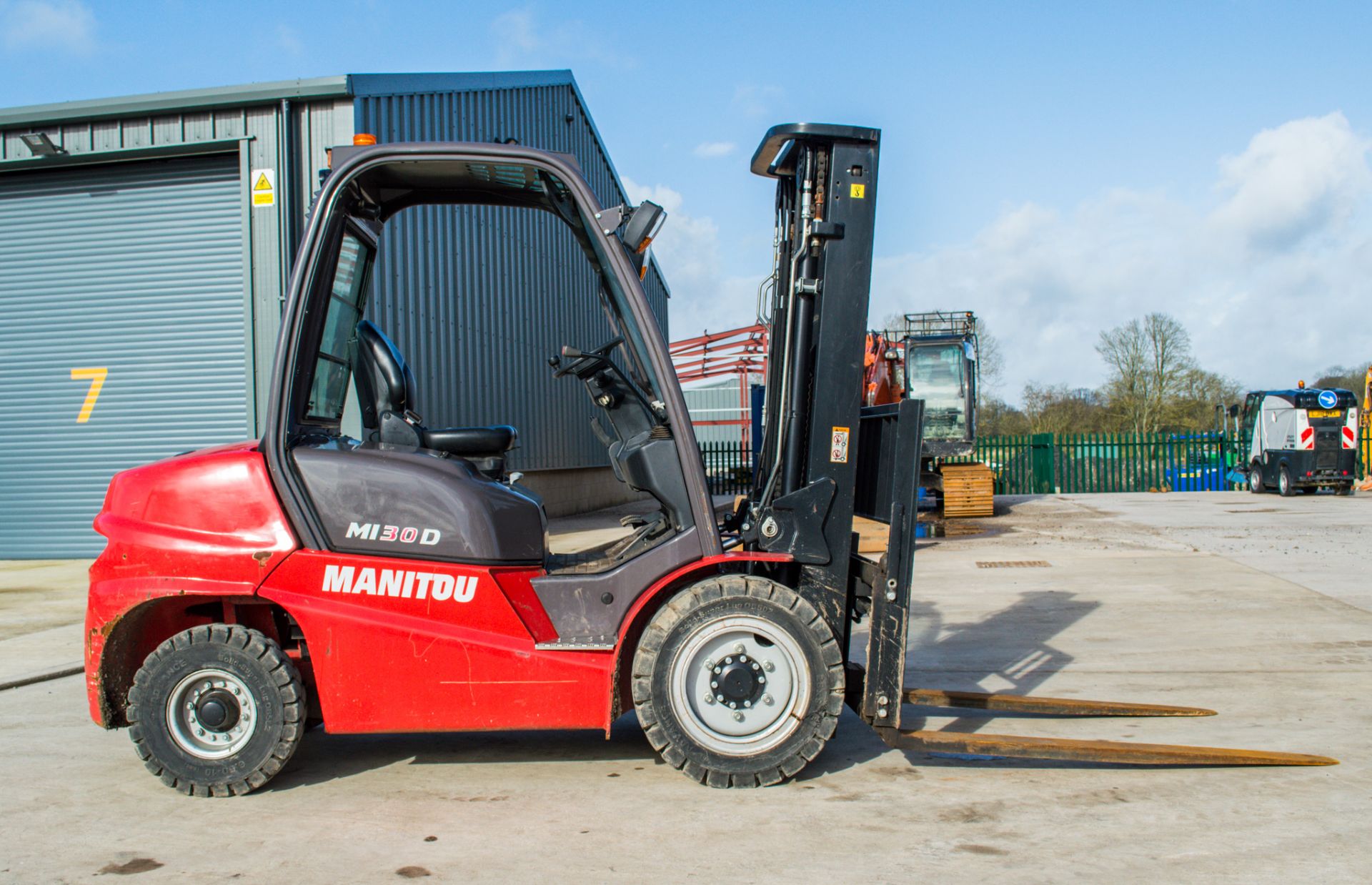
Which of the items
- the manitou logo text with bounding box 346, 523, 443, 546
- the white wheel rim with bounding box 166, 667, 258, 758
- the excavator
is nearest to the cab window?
the manitou logo text with bounding box 346, 523, 443, 546

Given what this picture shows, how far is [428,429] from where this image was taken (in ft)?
15.0

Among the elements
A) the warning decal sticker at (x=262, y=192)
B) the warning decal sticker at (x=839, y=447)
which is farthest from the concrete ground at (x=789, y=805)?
the warning decal sticker at (x=262, y=192)

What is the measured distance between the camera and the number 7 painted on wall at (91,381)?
527 inches

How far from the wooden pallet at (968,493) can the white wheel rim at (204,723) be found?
701 inches

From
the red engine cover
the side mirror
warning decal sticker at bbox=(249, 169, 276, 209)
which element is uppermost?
warning decal sticker at bbox=(249, 169, 276, 209)

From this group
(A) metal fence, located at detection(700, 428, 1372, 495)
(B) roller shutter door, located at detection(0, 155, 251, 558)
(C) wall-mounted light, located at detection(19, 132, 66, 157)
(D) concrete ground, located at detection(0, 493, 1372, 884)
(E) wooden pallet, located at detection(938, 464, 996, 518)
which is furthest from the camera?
(A) metal fence, located at detection(700, 428, 1372, 495)

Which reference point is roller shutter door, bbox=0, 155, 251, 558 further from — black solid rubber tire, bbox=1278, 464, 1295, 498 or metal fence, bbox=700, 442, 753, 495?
black solid rubber tire, bbox=1278, 464, 1295, 498

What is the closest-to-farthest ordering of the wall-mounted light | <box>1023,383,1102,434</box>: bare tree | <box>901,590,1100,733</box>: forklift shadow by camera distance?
<box>901,590,1100,733</box>: forklift shadow → the wall-mounted light → <box>1023,383,1102,434</box>: bare tree

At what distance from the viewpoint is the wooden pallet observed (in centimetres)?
2062

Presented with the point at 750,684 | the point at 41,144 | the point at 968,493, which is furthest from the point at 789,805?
the point at 968,493

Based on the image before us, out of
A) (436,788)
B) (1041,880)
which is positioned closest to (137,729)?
(436,788)

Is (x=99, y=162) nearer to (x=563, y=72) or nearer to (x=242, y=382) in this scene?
(x=242, y=382)

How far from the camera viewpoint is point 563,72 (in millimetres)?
20297

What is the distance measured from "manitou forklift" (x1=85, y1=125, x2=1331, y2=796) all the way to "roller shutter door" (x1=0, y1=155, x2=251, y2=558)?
8.99 meters
